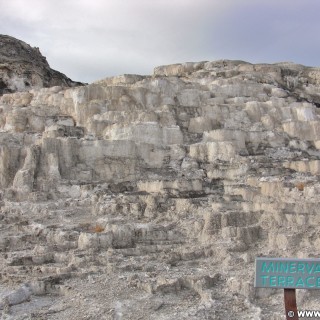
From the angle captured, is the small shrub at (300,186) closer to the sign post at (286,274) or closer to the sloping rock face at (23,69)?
the sign post at (286,274)

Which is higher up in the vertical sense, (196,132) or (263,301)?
(196,132)

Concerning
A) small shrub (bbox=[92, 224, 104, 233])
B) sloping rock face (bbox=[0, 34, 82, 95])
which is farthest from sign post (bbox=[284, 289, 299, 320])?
sloping rock face (bbox=[0, 34, 82, 95])

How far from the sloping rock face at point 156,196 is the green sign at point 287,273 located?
128 inches

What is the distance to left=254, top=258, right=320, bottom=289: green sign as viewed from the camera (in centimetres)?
581

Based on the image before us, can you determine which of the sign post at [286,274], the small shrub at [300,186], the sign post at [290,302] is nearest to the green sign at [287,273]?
the sign post at [286,274]

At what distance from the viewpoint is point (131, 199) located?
55.8 ft

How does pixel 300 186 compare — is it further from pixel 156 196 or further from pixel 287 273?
pixel 287 273

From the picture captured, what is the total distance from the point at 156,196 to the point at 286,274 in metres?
11.2

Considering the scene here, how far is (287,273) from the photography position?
5.84 metres

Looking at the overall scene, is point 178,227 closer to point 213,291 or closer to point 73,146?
point 213,291

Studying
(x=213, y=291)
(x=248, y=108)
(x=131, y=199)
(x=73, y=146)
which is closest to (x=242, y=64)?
(x=248, y=108)

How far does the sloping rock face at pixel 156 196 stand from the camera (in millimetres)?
9922

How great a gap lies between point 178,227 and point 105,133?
8826 millimetres

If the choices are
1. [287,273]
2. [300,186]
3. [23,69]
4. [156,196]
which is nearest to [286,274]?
[287,273]
